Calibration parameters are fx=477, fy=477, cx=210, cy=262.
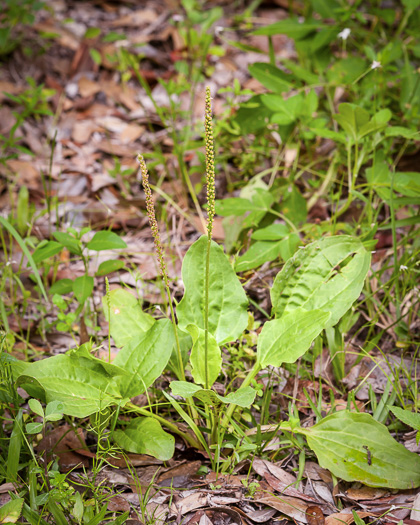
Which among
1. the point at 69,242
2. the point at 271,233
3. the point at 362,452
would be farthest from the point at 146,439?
the point at 271,233

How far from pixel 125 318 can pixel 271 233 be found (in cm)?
84

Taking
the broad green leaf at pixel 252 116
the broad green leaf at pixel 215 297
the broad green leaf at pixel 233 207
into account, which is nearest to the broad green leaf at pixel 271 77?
the broad green leaf at pixel 252 116

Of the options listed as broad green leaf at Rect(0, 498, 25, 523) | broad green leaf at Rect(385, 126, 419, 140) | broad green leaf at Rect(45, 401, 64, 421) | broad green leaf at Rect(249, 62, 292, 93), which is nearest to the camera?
broad green leaf at Rect(0, 498, 25, 523)

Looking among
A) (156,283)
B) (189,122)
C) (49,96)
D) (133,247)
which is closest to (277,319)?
(156,283)

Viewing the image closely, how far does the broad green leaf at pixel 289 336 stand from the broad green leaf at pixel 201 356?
0.20 metres

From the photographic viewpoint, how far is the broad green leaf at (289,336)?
6.08 ft

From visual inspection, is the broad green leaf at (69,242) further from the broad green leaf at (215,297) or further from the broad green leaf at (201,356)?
the broad green leaf at (201,356)

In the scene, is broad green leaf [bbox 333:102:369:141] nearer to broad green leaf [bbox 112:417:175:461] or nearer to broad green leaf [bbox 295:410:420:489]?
broad green leaf [bbox 295:410:420:489]

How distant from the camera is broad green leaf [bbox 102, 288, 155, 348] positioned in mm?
2129

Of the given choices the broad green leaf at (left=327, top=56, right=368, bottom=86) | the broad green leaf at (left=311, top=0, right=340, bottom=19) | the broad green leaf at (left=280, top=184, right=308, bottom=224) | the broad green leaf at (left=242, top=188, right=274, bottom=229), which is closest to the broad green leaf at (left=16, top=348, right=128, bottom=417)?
the broad green leaf at (left=242, top=188, right=274, bottom=229)

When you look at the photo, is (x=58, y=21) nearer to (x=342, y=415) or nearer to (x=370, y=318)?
(x=370, y=318)

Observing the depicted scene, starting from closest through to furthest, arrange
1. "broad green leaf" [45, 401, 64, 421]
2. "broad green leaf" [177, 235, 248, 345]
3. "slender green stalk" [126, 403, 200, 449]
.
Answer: "broad green leaf" [45, 401, 64, 421] < "slender green stalk" [126, 403, 200, 449] < "broad green leaf" [177, 235, 248, 345]

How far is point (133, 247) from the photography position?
306 centimetres

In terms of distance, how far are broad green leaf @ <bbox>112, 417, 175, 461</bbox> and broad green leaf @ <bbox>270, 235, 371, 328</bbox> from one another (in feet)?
2.39
